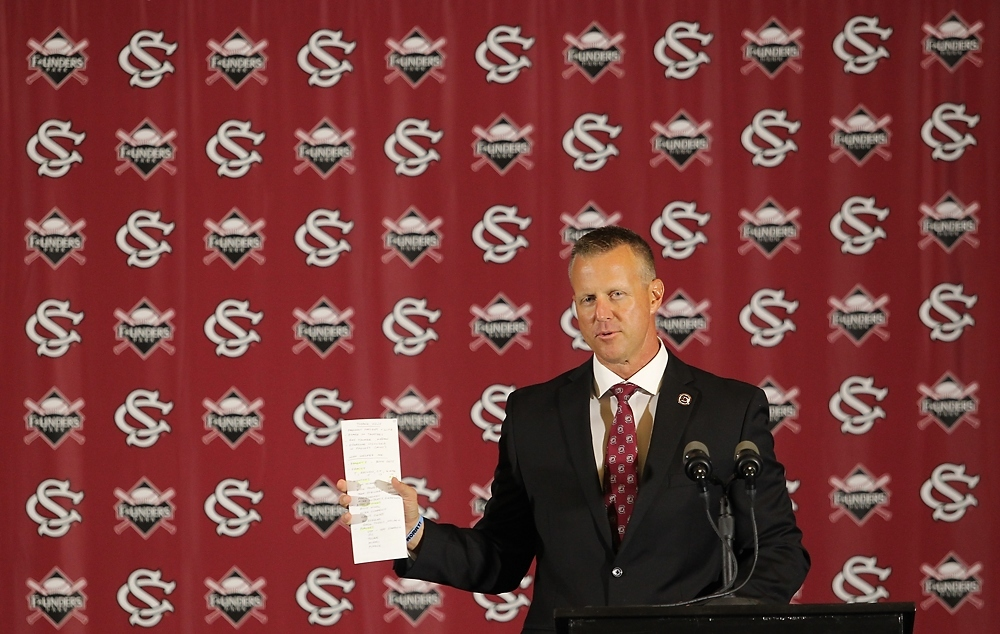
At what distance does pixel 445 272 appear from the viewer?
4609 mm

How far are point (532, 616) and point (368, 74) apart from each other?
3.03 meters

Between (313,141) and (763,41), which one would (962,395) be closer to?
(763,41)

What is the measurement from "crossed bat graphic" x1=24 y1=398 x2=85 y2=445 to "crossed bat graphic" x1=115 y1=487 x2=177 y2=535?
0.31 m

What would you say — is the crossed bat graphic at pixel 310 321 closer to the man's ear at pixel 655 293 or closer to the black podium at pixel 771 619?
the man's ear at pixel 655 293

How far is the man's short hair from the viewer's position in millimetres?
2412

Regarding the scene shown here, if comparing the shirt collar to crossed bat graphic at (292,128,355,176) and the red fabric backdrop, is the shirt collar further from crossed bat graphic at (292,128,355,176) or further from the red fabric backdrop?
crossed bat graphic at (292,128,355,176)

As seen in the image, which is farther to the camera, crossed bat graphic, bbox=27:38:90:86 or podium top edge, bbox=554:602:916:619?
crossed bat graphic, bbox=27:38:90:86

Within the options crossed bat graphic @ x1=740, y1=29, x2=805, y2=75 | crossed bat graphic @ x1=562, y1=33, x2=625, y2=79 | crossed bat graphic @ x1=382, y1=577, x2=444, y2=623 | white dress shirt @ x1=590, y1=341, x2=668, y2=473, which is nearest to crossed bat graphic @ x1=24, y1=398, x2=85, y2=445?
crossed bat graphic @ x1=382, y1=577, x2=444, y2=623

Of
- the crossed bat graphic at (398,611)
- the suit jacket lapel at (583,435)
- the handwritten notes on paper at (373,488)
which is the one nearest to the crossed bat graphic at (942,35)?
the suit jacket lapel at (583,435)

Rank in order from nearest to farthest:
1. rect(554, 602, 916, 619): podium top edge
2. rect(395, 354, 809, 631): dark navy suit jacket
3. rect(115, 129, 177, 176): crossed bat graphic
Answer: rect(554, 602, 916, 619): podium top edge, rect(395, 354, 809, 631): dark navy suit jacket, rect(115, 129, 177, 176): crossed bat graphic

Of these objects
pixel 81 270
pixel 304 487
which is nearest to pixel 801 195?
pixel 304 487

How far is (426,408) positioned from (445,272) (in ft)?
2.08

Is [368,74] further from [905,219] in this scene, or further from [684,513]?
[684,513]

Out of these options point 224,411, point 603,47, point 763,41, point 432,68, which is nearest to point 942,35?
point 763,41
